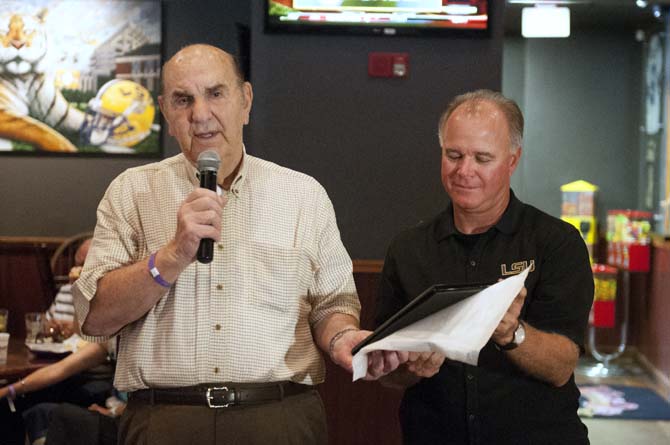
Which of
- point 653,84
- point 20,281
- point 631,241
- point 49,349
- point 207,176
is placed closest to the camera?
point 207,176

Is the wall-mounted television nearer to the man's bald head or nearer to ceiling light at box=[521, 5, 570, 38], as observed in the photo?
the man's bald head

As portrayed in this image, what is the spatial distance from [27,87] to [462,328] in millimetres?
5481

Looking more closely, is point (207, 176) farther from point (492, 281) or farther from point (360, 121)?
point (360, 121)

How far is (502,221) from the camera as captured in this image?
225 centimetres

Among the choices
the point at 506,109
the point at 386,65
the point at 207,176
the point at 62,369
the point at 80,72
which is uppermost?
Answer: the point at 80,72

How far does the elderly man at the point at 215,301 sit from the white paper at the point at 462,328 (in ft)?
0.85

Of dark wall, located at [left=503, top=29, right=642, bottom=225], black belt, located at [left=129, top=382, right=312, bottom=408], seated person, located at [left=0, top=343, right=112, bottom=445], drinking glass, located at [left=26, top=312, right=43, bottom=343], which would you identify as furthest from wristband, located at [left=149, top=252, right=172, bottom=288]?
dark wall, located at [left=503, top=29, right=642, bottom=225]

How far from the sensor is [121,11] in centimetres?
655

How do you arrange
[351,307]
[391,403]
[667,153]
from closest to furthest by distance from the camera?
[351,307] < [391,403] < [667,153]

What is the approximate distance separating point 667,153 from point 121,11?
16.5 feet

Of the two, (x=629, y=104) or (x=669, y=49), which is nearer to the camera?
(x=669, y=49)

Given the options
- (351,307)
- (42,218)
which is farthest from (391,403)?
(42,218)

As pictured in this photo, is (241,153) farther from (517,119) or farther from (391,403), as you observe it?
(391,403)

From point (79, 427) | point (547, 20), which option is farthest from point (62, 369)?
point (547, 20)
